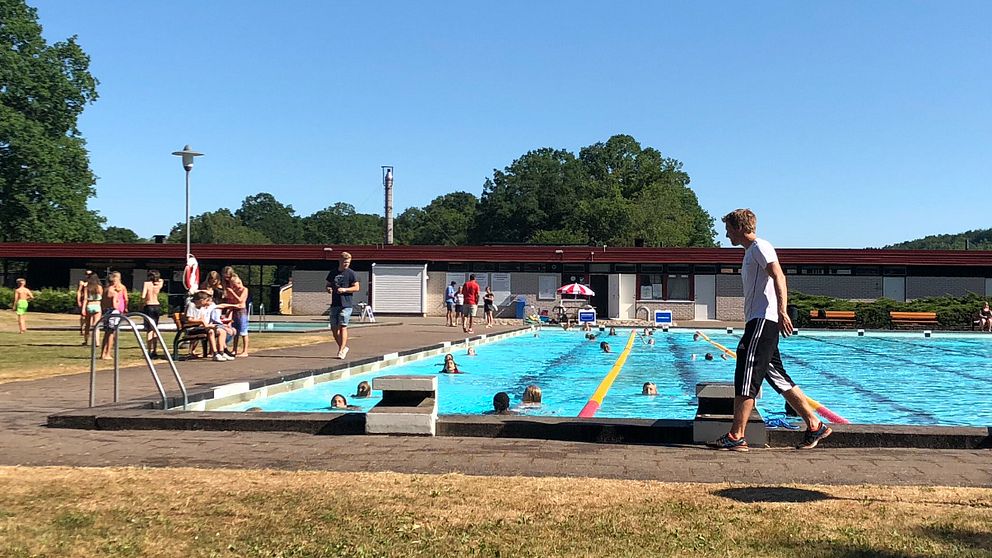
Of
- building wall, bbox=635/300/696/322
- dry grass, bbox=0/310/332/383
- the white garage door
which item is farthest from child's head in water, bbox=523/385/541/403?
the white garage door

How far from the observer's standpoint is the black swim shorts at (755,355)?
620 centimetres

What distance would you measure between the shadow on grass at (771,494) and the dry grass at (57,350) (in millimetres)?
9728

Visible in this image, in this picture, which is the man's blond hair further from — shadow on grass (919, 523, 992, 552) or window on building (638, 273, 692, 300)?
window on building (638, 273, 692, 300)

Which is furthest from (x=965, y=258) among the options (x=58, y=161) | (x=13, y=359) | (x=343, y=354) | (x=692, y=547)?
(x=58, y=161)

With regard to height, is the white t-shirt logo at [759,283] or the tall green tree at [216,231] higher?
the tall green tree at [216,231]

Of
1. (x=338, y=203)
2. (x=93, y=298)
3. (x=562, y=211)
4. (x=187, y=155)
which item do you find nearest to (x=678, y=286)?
(x=187, y=155)

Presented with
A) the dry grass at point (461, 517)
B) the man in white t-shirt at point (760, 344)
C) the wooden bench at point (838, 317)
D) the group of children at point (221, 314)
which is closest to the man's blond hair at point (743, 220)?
the man in white t-shirt at point (760, 344)

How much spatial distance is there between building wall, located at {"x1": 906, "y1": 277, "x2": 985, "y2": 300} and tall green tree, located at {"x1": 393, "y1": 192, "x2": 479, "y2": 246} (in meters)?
78.4

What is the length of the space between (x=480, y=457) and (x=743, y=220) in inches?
106

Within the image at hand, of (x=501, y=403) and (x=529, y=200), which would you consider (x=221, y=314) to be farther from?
(x=529, y=200)

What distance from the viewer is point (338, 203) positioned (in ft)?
512

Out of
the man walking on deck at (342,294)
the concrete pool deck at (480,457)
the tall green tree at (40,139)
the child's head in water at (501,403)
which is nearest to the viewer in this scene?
the concrete pool deck at (480,457)

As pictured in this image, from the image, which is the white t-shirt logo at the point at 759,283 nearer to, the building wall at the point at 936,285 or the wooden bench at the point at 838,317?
the wooden bench at the point at 838,317

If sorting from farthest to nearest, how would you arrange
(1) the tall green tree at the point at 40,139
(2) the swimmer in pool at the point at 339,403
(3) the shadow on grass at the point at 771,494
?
(1) the tall green tree at the point at 40,139 → (2) the swimmer in pool at the point at 339,403 → (3) the shadow on grass at the point at 771,494
